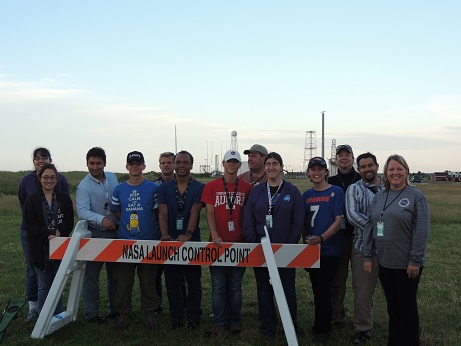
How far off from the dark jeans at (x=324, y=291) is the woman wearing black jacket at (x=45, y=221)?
127 inches

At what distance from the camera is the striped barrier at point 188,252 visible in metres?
5.28

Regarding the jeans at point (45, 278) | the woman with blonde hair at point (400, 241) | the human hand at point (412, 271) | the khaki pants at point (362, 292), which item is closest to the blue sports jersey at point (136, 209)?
the jeans at point (45, 278)

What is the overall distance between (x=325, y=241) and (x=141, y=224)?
2242 millimetres

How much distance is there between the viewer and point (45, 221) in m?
6.02

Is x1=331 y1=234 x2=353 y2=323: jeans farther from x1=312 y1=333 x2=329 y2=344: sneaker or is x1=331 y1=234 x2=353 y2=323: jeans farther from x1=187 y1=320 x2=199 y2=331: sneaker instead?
x1=187 y1=320 x2=199 y2=331: sneaker

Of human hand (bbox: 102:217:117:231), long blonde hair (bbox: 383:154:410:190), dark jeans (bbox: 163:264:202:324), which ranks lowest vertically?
dark jeans (bbox: 163:264:202:324)

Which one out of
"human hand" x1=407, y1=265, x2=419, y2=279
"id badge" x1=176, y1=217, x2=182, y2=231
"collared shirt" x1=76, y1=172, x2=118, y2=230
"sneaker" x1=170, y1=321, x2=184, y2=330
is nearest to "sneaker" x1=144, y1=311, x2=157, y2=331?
"sneaker" x1=170, y1=321, x2=184, y2=330

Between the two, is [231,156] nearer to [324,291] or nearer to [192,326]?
[324,291]

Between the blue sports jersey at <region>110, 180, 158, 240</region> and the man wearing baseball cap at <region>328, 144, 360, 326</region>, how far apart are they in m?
2.36

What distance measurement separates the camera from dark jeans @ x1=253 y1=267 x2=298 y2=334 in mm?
5543

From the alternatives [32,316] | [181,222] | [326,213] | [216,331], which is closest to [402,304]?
[326,213]

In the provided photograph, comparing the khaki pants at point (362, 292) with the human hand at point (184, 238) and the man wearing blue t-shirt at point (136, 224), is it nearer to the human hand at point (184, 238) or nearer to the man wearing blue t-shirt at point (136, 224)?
the human hand at point (184, 238)

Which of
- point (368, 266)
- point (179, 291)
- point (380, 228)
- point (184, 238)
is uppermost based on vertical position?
point (380, 228)

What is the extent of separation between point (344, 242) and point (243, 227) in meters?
1.31
